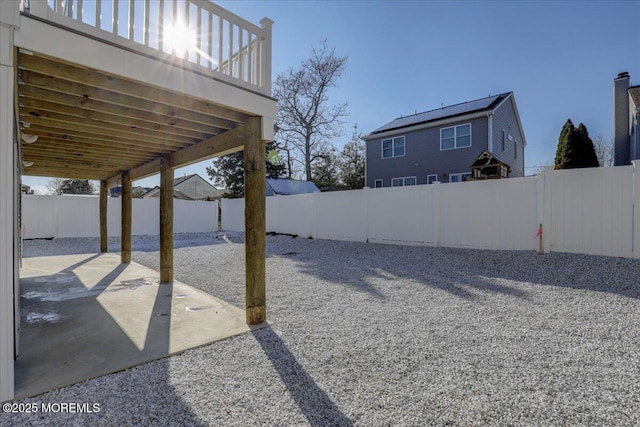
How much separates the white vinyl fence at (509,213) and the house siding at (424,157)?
18.0 feet

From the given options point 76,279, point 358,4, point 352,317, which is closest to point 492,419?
point 352,317

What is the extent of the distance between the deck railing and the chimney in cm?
1501

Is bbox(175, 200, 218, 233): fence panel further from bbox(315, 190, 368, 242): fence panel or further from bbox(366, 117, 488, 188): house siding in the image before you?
bbox(366, 117, 488, 188): house siding

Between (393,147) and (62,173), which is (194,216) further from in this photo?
(393,147)

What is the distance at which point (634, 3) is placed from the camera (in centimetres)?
717

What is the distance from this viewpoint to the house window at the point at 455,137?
41.4ft

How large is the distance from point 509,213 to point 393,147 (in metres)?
9.04

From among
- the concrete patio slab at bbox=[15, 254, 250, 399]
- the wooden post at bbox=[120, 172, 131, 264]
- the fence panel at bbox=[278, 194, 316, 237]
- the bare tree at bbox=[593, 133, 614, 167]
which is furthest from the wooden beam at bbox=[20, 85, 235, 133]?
the bare tree at bbox=[593, 133, 614, 167]

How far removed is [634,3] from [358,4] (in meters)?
6.54

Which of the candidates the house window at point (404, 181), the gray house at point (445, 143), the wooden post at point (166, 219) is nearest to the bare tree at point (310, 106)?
the gray house at point (445, 143)

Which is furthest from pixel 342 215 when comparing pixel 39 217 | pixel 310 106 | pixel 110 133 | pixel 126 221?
pixel 310 106

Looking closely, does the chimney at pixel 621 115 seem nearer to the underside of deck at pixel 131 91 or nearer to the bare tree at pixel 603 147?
the bare tree at pixel 603 147

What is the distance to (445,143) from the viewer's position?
13.2m

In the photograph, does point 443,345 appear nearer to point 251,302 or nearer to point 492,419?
point 492,419
